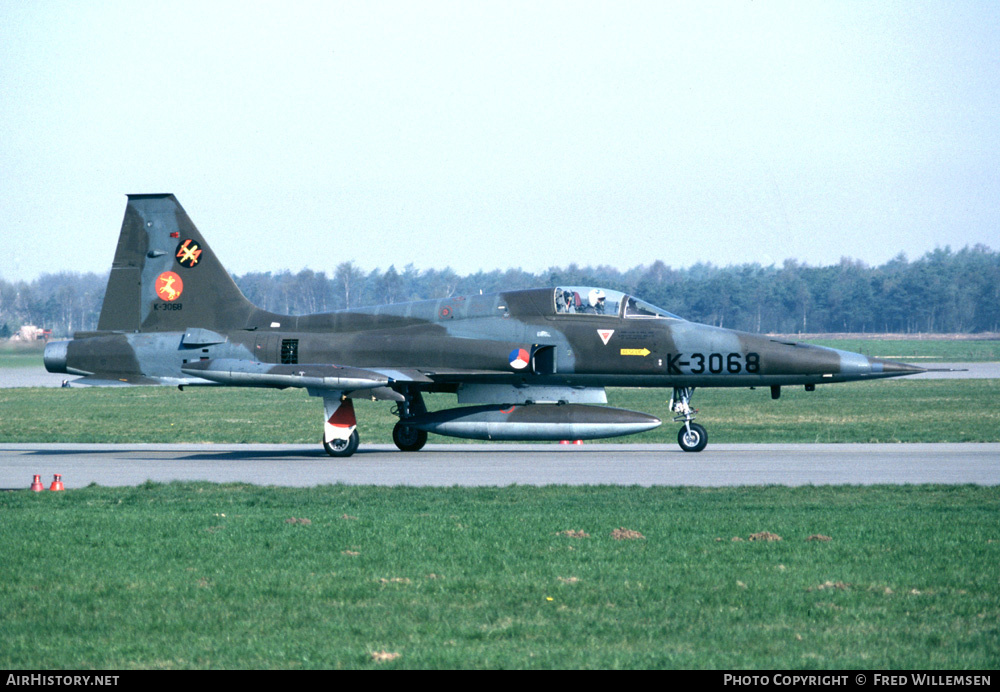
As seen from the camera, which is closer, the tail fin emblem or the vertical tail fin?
the vertical tail fin

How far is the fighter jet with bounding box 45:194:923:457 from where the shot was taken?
21.2 meters

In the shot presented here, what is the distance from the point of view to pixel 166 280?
77.6ft

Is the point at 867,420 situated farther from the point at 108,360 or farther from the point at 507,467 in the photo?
the point at 108,360

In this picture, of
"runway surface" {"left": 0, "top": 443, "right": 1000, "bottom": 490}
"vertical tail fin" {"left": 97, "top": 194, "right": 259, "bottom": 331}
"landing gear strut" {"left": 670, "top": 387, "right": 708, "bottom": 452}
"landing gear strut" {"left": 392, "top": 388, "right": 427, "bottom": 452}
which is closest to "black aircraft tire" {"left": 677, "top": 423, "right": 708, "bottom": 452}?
"landing gear strut" {"left": 670, "top": 387, "right": 708, "bottom": 452}

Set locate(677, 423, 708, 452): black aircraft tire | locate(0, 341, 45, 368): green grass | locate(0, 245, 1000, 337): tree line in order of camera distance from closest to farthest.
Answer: locate(677, 423, 708, 452): black aircraft tire < locate(0, 341, 45, 368): green grass < locate(0, 245, 1000, 337): tree line

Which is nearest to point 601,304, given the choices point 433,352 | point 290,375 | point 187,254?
point 433,352

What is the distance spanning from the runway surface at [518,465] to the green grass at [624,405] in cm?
294

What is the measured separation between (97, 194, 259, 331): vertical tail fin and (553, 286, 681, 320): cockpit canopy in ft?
22.3

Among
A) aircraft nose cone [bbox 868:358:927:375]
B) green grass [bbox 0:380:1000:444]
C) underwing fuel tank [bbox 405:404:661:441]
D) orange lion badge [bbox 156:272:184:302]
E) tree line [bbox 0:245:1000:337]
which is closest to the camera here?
aircraft nose cone [bbox 868:358:927:375]

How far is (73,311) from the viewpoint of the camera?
142 meters

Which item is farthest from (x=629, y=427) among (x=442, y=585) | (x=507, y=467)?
(x=442, y=585)

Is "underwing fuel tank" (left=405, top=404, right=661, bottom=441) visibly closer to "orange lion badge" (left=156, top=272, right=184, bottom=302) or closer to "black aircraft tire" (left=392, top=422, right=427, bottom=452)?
"black aircraft tire" (left=392, top=422, right=427, bottom=452)

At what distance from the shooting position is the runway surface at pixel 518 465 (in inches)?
682

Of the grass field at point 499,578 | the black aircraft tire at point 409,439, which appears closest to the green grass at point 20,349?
the black aircraft tire at point 409,439
